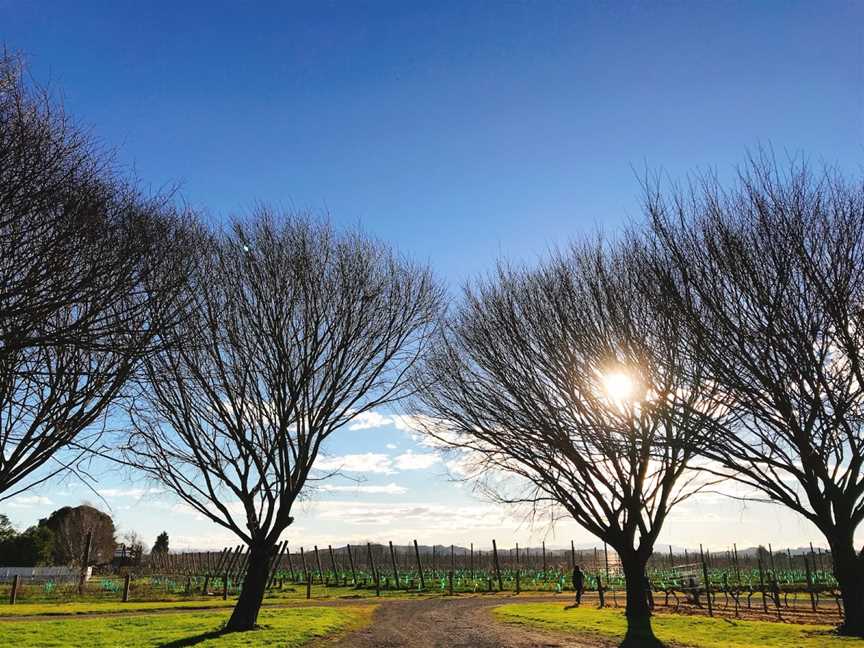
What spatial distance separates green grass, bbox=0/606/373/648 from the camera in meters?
12.9

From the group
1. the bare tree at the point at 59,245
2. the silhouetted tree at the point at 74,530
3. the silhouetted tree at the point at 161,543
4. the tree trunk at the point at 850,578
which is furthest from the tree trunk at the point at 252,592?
the silhouetted tree at the point at 161,543

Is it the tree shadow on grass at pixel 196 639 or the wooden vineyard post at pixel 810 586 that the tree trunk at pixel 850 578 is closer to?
the wooden vineyard post at pixel 810 586

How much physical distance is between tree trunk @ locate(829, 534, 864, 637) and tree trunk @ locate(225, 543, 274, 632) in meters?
13.8

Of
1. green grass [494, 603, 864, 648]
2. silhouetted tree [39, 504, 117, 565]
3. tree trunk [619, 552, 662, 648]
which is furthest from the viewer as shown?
silhouetted tree [39, 504, 117, 565]

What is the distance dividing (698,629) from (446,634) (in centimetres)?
685

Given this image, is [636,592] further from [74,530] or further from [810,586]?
[74,530]

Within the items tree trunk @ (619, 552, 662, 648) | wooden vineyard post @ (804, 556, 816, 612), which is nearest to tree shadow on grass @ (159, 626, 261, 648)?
tree trunk @ (619, 552, 662, 648)

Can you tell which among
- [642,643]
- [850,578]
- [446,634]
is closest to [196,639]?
[446,634]

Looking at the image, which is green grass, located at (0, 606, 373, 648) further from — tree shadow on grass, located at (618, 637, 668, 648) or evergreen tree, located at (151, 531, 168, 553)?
evergreen tree, located at (151, 531, 168, 553)

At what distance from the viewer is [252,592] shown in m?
15.6

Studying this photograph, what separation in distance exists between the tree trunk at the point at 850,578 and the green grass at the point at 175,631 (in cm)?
1216

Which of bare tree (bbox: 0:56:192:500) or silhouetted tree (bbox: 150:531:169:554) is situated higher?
bare tree (bbox: 0:56:192:500)

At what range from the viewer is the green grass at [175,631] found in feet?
42.3

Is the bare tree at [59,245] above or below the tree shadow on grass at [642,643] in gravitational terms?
above
